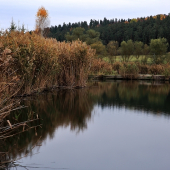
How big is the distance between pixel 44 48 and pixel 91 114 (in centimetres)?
419

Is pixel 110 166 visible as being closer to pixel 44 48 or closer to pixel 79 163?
pixel 79 163

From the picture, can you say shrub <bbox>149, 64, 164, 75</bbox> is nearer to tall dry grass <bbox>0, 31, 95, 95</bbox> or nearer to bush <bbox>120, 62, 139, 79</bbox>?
bush <bbox>120, 62, 139, 79</bbox>

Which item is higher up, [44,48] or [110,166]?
[44,48]

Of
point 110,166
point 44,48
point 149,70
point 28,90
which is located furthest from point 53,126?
point 149,70

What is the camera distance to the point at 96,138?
515 centimetres

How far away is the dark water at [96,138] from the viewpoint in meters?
3.95

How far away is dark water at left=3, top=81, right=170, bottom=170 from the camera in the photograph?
155 inches

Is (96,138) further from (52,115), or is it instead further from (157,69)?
(157,69)

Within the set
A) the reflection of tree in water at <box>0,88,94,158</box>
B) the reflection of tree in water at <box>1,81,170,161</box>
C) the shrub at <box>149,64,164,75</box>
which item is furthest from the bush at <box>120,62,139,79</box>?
the reflection of tree in water at <box>0,88,94,158</box>

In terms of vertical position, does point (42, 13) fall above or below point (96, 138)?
above

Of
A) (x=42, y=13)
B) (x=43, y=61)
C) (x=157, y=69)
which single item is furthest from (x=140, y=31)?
(x=43, y=61)

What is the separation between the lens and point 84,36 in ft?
174

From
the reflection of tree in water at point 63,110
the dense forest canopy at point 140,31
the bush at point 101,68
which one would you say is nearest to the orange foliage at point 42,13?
the dense forest canopy at point 140,31

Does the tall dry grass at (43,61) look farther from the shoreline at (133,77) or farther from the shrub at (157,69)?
the shrub at (157,69)
